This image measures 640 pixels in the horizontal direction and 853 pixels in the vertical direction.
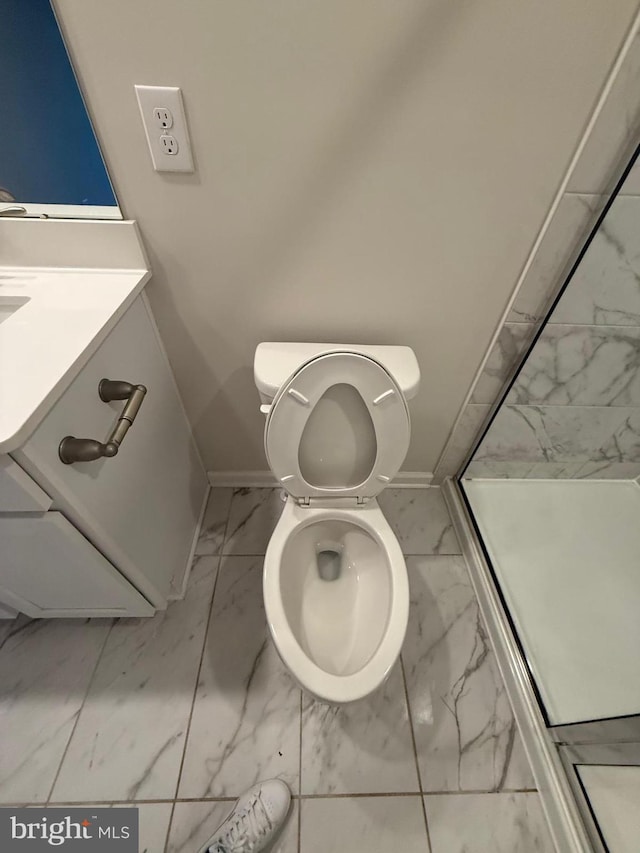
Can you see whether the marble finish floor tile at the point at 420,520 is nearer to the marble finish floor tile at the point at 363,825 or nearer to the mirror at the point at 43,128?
the marble finish floor tile at the point at 363,825

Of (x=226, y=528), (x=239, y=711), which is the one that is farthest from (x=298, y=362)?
(x=239, y=711)

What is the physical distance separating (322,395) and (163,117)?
57 centimetres

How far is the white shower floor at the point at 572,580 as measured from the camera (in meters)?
0.99

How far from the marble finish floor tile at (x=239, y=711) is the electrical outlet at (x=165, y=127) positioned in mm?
1095

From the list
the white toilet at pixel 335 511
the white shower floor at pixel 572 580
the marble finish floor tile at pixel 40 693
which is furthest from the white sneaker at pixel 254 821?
the white shower floor at pixel 572 580

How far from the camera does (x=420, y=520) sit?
1.35 m

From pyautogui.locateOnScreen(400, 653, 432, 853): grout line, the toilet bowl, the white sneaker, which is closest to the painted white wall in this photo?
the toilet bowl

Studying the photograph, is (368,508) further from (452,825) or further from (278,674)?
(452,825)

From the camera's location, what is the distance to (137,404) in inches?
26.8

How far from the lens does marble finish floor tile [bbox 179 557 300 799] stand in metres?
0.87

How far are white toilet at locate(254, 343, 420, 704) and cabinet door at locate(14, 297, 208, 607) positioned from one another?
29 centimetres

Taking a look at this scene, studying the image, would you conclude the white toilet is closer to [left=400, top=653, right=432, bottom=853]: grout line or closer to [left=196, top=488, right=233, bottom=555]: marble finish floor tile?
[left=400, top=653, right=432, bottom=853]: grout line

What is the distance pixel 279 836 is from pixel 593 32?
160 centimetres

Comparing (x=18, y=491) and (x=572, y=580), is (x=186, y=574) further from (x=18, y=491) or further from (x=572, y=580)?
(x=572, y=580)
